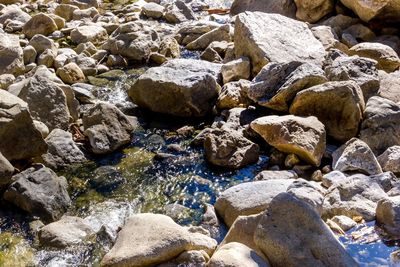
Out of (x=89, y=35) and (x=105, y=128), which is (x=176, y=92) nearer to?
(x=105, y=128)

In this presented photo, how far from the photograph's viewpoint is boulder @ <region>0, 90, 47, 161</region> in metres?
6.35

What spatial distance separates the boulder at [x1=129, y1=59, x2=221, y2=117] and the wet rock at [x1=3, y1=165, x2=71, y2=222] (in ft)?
8.88

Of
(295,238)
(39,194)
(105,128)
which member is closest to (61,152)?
(105,128)

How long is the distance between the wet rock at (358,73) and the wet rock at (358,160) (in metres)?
1.57

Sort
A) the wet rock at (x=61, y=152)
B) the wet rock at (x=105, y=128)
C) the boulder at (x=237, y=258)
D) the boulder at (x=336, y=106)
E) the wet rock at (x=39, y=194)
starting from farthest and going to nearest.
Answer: the wet rock at (x=105, y=128), the boulder at (x=336, y=106), the wet rock at (x=61, y=152), the wet rock at (x=39, y=194), the boulder at (x=237, y=258)

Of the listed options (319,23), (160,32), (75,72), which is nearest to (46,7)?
(160,32)

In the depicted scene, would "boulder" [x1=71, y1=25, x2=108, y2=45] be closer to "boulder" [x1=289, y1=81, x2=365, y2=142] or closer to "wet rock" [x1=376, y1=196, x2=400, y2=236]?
"boulder" [x1=289, y1=81, x2=365, y2=142]

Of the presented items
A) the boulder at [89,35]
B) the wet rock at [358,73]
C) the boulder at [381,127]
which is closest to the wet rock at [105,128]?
the wet rock at [358,73]

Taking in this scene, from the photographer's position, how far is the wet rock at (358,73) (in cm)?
795

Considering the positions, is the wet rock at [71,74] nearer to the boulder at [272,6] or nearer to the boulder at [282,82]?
the boulder at [282,82]

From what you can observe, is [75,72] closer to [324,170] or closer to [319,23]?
[324,170]

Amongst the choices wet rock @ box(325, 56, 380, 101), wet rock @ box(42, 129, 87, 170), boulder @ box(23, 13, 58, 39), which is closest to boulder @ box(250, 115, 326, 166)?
wet rock @ box(325, 56, 380, 101)

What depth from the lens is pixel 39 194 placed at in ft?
19.5

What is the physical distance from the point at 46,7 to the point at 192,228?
498 inches
